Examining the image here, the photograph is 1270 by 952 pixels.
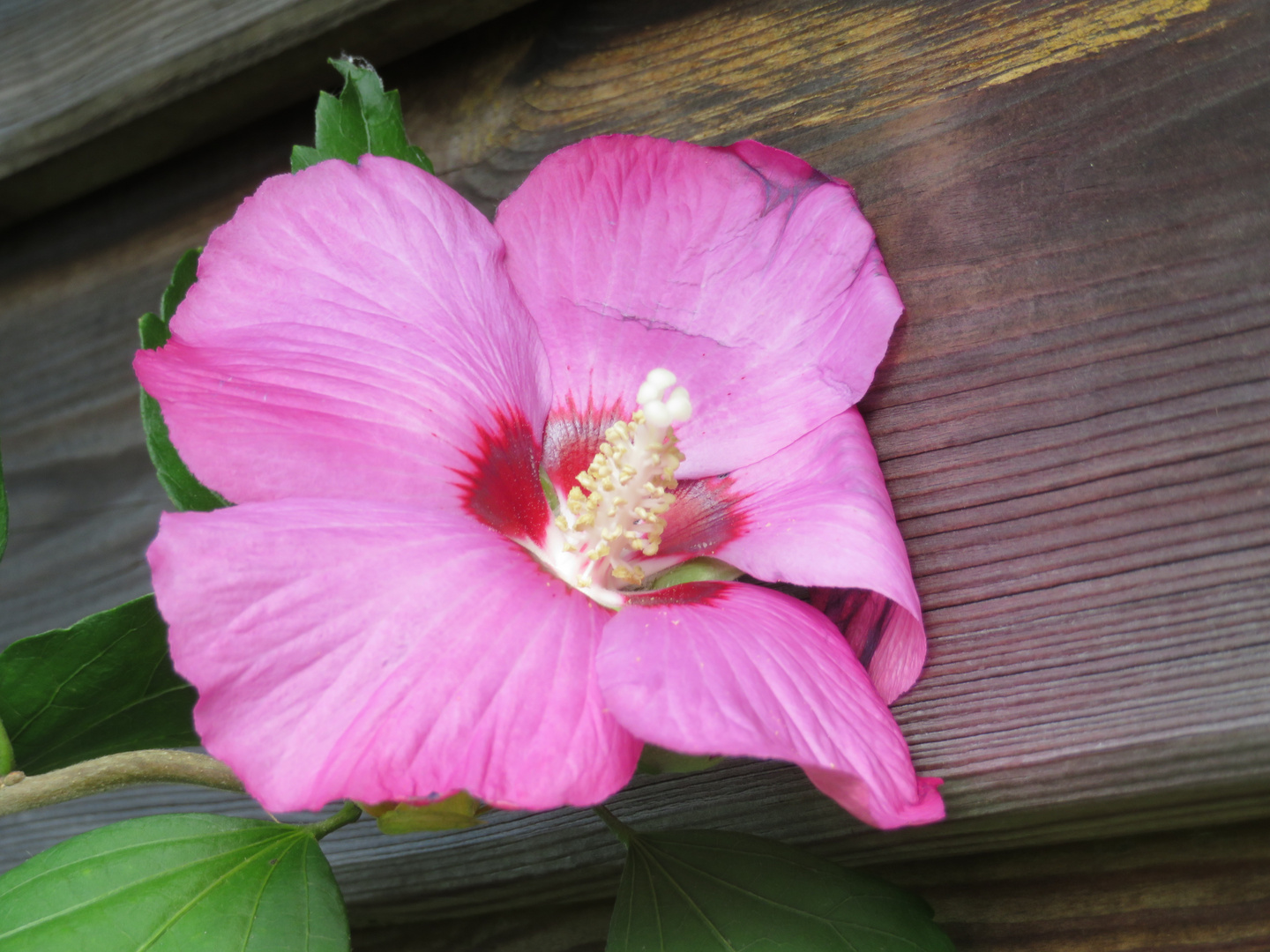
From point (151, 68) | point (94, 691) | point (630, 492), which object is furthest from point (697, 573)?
point (151, 68)

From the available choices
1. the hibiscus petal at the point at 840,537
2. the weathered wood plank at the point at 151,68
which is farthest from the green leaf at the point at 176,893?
the weathered wood plank at the point at 151,68

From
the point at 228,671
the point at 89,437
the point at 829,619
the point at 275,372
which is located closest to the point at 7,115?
the point at 89,437

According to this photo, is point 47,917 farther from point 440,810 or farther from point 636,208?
point 636,208

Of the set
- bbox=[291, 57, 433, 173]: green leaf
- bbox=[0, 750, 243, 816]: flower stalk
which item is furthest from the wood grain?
bbox=[291, 57, 433, 173]: green leaf

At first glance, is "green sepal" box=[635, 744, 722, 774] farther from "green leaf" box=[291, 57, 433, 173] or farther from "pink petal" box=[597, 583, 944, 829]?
"green leaf" box=[291, 57, 433, 173]

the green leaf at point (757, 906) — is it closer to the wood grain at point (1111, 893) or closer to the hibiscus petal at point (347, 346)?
the wood grain at point (1111, 893)
